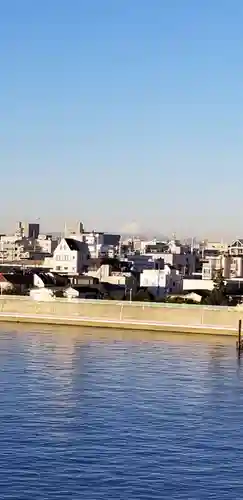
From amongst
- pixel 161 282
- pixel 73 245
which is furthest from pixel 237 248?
pixel 161 282

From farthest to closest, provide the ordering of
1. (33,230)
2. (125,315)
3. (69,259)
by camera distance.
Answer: (33,230), (69,259), (125,315)

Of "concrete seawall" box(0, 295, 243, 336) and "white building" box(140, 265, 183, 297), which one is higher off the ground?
"white building" box(140, 265, 183, 297)

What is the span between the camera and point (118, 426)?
40.5ft

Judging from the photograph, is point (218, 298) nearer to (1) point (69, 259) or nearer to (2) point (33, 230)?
(1) point (69, 259)

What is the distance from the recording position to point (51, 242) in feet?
236

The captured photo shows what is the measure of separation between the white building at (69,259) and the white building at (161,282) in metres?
5.04

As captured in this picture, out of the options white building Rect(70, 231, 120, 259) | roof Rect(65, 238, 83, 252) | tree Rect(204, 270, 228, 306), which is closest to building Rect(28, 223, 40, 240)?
white building Rect(70, 231, 120, 259)

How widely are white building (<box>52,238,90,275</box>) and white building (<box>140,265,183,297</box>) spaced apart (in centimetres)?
504

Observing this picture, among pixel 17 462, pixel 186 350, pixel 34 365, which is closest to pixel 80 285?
pixel 186 350

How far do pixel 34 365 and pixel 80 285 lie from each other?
2071 cm

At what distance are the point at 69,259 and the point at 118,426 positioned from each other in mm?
34948

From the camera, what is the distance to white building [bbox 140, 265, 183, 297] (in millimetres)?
41375

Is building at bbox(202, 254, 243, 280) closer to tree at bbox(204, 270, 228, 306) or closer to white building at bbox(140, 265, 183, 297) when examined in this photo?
white building at bbox(140, 265, 183, 297)

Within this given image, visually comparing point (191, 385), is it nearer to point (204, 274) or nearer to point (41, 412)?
point (41, 412)
